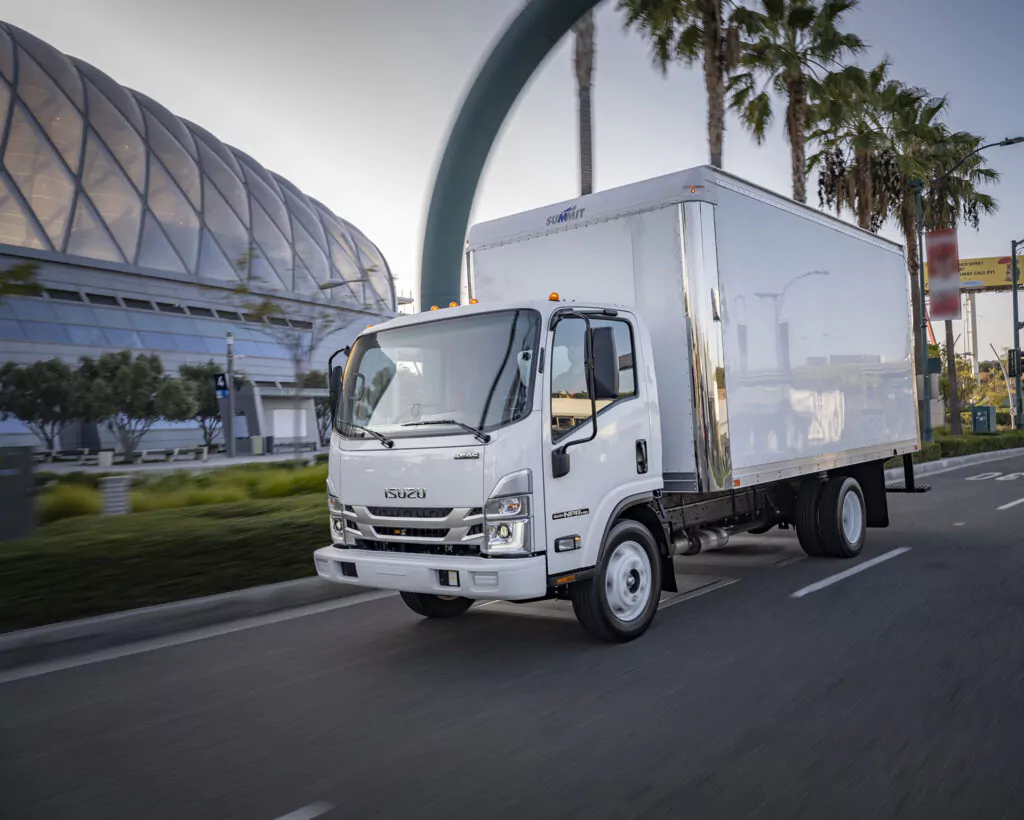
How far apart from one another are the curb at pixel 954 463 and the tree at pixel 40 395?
34.7 m

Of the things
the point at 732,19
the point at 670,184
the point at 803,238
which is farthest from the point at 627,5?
the point at 670,184

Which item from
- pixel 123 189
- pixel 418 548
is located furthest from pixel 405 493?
pixel 123 189

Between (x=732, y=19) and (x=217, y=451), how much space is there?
36319 mm

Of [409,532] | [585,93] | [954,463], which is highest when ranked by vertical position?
[585,93]

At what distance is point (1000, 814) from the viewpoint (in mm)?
3332

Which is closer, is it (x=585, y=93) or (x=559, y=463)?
(x=559, y=463)

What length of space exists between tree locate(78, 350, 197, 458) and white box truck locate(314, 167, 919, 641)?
3722 cm

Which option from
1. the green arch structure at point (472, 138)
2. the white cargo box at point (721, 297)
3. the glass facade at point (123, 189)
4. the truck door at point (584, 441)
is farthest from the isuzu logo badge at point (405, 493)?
the glass facade at point (123, 189)

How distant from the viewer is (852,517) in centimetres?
952

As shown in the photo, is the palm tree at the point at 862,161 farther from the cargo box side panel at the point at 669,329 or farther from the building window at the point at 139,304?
the building window at the point at 139,304

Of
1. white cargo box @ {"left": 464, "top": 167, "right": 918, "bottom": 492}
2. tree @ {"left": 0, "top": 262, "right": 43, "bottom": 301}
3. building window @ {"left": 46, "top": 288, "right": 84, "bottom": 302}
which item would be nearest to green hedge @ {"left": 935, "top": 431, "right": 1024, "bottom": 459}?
white cargo box @ {"left": 464, "top": 167, "right": 918, "bottom": 492}

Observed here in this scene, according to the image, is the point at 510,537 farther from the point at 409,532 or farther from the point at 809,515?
the point at 809,515

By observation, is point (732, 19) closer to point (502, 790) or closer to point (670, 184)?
point (670, 184)

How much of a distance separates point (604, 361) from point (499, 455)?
908mm
